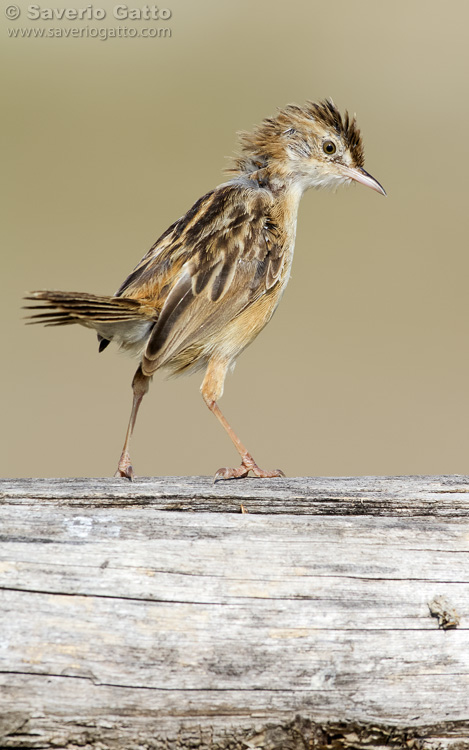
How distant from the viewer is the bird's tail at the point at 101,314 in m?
3.85

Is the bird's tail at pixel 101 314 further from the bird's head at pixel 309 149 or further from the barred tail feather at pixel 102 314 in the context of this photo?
the bird's head at pixel 309 149

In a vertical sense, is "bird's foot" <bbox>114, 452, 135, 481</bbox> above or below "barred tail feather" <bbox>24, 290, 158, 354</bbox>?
below

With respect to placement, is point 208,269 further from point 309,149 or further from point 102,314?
point 309,149

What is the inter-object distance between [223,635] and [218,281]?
8.83 ft

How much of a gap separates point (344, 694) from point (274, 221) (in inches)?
134

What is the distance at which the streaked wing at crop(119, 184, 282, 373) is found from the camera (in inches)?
183

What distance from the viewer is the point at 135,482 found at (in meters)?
3.29

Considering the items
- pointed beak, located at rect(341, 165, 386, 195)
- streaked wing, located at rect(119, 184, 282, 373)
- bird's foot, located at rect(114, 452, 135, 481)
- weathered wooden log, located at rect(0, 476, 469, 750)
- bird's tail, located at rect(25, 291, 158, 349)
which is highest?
pointed beak, located at rect(341, 165, 386, 195)

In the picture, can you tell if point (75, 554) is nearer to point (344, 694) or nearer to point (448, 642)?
point (344, 694)

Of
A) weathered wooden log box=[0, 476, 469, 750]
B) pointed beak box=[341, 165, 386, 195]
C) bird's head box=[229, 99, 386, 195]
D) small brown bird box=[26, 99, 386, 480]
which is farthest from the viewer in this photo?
pointed beak box=[341, 165, 386, 195]

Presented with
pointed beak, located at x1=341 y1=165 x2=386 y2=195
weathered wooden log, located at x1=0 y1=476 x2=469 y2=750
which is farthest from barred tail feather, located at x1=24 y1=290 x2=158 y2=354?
pointed beak, located at x1=341 y1=165 x2=386 y2=195

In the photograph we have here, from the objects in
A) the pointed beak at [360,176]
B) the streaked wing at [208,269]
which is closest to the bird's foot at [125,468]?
the streaked wing at [208,269]

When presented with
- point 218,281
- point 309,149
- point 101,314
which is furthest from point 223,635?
point 309,149

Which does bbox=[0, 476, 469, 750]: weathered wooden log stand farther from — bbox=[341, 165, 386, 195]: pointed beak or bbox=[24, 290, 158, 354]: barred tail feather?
bbox=[341, 165, 386, 195]: pointed beak
